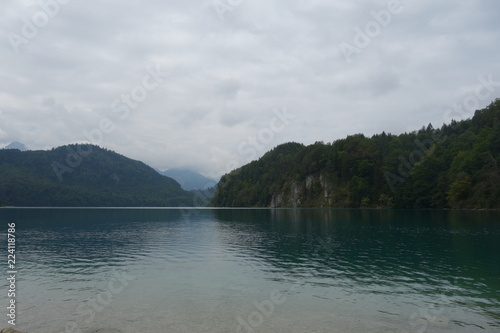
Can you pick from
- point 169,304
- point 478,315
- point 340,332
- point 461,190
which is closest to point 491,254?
point 478,315

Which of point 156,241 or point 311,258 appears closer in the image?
point 311,258

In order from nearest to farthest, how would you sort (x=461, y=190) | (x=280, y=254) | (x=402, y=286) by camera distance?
(x=402, y=286), (x=280, y=254), (x=461, y=190)

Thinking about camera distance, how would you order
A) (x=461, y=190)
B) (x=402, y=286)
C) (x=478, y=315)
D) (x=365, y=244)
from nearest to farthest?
1. (x=478, y=315)
2. (x=402, y=286)
3. (x=365, y=244)
4. (x=461, y=190)

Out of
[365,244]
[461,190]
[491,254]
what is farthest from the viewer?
[461,190]

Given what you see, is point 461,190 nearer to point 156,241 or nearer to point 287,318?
point 156,241

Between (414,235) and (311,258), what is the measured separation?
1197 inches

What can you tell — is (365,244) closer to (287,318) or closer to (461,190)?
(287,318)

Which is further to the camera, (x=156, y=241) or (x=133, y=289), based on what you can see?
(x=156, y=241)

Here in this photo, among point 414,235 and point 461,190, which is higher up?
point 461,190

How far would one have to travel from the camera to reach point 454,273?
3519cm

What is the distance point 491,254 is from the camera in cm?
4403

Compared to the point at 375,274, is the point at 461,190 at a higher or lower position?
higher

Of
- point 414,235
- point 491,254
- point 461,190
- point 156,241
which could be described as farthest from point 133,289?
point 461,190

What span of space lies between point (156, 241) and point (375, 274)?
43912mm
